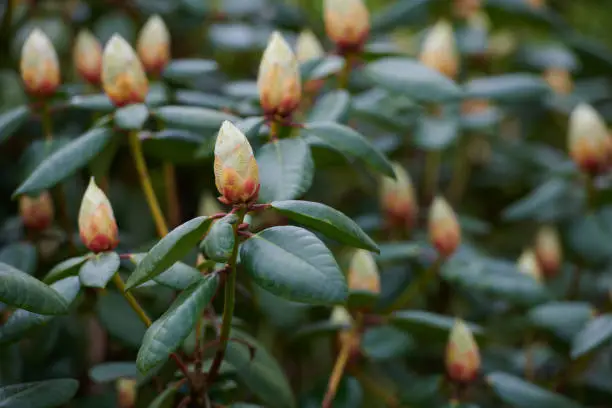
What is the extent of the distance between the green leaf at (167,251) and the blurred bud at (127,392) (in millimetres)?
340

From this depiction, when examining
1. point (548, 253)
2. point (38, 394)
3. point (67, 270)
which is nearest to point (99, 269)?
point (67, 270)

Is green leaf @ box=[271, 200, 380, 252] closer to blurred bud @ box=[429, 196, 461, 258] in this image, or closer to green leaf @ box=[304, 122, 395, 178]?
green leaf @ box=[304, 122, 395, 178]

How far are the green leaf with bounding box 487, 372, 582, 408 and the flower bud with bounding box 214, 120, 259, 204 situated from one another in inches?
21.3

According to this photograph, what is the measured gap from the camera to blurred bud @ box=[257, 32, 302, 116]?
88 cm

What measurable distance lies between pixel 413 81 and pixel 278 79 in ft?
0.91

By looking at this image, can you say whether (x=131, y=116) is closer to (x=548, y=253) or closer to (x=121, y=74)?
(x=121, y=74)

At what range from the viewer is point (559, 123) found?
6.60 ft

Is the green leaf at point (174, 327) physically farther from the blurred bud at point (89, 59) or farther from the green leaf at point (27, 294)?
the blurred bud at point (89, 59)

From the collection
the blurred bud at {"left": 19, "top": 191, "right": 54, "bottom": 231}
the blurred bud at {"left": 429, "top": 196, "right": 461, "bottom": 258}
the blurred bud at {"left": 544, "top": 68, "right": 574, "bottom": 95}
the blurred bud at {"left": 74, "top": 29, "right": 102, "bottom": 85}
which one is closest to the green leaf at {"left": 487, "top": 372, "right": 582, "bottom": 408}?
the blurred bud at {"left": 429, "top": 196, "right": 461, "bottom": 258}

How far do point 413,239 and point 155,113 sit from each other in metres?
0.61

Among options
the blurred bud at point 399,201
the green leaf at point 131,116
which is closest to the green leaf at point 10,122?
the green leaf at point 131,116

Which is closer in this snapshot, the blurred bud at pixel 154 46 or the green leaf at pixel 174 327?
the green leaf at pixel 174 327

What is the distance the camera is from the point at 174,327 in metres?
0.68

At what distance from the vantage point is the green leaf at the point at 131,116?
88cm
